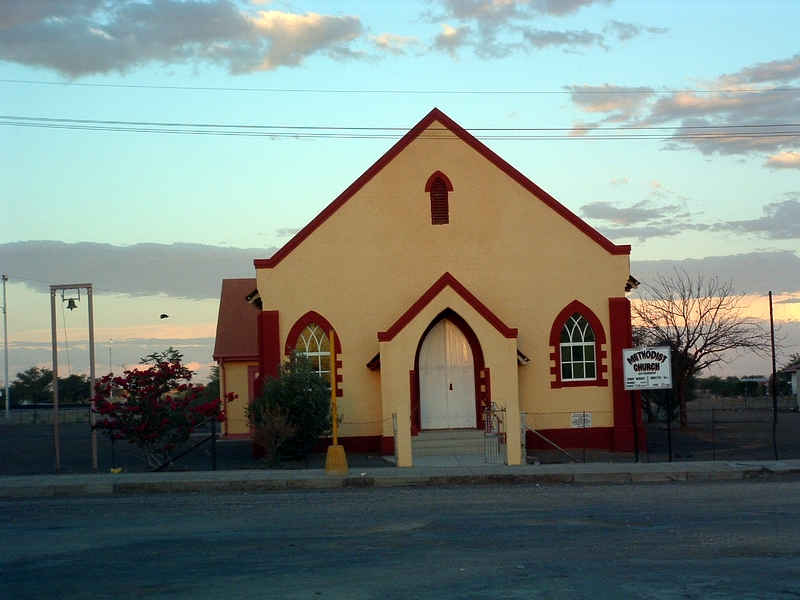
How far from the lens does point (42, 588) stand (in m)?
10.5

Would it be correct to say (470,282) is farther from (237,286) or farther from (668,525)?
(237,286)

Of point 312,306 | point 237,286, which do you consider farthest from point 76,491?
point 237,286

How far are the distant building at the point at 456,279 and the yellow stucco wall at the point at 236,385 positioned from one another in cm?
1226

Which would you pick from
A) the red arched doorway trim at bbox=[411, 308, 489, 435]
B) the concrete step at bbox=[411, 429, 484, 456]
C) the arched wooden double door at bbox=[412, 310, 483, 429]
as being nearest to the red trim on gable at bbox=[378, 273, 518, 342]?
the red arched doorway trim at bbox=[411, 308, 489, 435]

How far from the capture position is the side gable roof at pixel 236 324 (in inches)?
1625

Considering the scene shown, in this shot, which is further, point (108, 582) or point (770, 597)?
point (108, 582)

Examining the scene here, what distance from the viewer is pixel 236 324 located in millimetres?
43594

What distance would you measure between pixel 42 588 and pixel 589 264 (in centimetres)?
2149

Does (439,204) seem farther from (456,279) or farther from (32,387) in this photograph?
(32,387)

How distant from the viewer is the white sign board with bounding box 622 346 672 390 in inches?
942

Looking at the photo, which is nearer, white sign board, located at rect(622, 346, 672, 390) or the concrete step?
white sign board, located at rect(622, 346, 672, 390)

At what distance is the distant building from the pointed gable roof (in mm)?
32

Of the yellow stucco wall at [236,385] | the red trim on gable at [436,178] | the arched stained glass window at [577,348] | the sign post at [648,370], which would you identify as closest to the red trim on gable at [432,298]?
the arched stained glass window at [577,348]

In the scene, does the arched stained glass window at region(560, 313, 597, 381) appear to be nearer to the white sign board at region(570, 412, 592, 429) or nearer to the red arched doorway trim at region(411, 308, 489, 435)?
the white sign board at region(570, 412, 592, 429)
